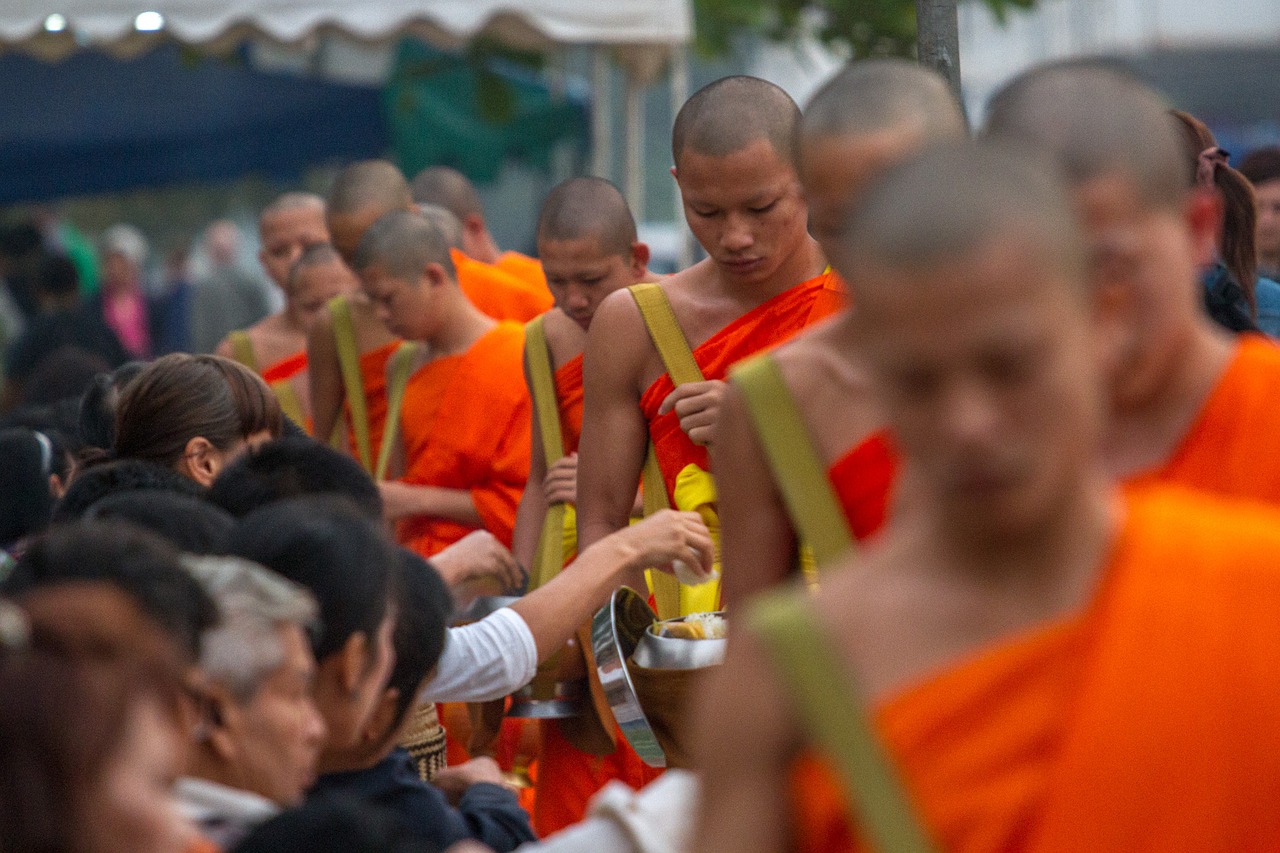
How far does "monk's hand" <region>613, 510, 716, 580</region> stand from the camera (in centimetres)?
328

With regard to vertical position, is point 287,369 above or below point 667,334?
below

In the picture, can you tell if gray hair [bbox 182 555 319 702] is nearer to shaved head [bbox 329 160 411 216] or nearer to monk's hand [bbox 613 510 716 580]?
monk's hand [bbox 613 510 716 580]

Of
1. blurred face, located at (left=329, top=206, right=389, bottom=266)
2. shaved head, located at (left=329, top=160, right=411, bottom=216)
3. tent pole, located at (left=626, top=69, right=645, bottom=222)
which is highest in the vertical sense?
shaved head, located at (left=329, top=160, right=411, bottom=216)

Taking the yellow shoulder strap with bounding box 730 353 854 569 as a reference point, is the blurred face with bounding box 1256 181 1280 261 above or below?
below

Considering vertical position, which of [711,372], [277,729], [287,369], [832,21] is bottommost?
[287,369]

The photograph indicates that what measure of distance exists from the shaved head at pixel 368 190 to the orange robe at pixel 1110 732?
5069 mm

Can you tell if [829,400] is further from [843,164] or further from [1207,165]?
[1207,165]

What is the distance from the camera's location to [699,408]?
3.58 meters

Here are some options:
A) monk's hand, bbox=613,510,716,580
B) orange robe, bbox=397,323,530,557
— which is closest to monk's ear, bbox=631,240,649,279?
orange robe, bbox=397,323,530,557

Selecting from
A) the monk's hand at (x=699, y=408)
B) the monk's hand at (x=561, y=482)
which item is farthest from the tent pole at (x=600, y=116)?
the monk's hand at (x=699, y=408)

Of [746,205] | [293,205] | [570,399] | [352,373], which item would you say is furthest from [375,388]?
[746,205]

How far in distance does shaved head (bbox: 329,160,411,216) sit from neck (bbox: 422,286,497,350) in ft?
2.09

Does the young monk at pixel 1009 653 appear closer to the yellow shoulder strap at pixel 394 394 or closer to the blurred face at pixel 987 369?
the blurred face at pixel 987 369

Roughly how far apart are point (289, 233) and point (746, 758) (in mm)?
6535
